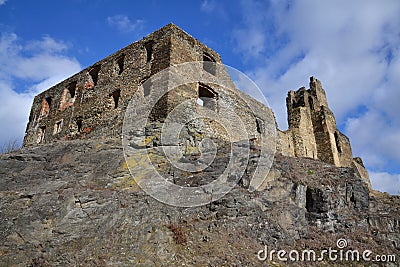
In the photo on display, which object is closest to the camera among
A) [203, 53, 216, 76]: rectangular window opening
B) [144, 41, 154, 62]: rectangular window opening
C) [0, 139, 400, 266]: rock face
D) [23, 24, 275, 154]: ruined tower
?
[0, 139, 400, 266]: rock face

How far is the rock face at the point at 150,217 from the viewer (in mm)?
7740

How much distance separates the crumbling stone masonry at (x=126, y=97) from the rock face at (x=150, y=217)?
11.5ft

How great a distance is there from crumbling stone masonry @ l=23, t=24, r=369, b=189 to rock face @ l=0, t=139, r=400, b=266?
3504 mm

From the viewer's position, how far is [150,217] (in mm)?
8836

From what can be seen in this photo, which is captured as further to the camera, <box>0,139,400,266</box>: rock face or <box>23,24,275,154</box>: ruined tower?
<box>23,24,275,154</box>: ruined tower

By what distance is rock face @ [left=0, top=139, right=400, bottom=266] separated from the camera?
7.74 meters

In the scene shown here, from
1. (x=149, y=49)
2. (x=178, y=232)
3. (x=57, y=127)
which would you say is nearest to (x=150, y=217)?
(x=178, y=232)

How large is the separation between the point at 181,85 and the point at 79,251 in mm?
9502

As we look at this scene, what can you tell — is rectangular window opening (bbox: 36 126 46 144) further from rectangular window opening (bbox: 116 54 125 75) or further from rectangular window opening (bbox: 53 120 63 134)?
rectangular window opening (bbox: 116 54 125 75)

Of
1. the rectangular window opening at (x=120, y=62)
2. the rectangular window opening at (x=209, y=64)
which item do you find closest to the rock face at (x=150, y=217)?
the rectangular window opening at (x=120, y=62)

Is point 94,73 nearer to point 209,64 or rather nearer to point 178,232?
point 209,64

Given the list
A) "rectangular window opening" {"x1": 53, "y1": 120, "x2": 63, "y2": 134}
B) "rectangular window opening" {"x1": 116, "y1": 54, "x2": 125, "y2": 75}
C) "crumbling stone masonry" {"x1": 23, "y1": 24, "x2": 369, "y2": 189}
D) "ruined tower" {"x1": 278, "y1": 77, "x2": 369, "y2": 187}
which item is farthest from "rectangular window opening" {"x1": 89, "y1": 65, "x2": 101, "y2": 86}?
"ruined tower" {"x1": 278, "y1": 77, "x2": 369, "y2": 187}

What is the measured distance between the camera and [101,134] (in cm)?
1670

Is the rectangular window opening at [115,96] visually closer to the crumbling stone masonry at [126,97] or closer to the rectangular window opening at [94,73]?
the crumbling stone masonry at [126,97]
